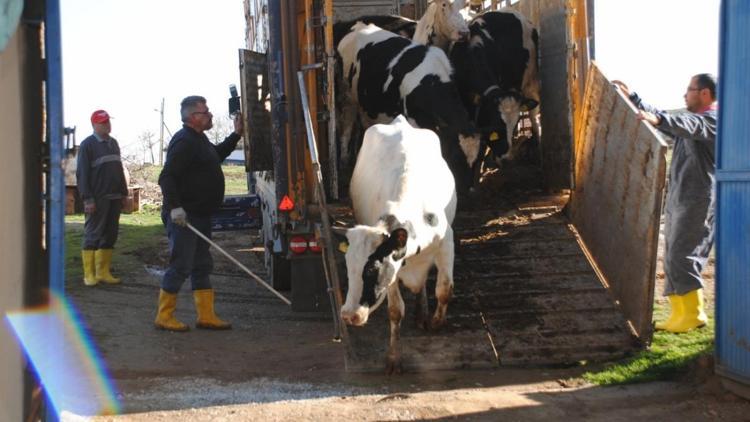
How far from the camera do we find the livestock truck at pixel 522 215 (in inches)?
245

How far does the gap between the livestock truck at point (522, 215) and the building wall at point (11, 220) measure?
289cm

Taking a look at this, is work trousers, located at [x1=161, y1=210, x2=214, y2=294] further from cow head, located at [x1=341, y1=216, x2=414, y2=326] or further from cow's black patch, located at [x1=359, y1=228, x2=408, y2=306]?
cow's black patch, located at [x1=359, y1=228, x2=408, y2=306]

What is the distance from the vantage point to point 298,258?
7527 mm

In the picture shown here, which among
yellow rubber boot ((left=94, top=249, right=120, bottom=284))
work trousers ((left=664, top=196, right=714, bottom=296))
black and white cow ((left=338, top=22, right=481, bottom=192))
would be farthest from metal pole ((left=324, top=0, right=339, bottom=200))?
yellow rubber boot ((left=94, top=249, right=120, bottom=284))

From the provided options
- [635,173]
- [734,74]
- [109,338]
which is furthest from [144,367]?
[734,74]

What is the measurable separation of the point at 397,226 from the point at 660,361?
6.83ft

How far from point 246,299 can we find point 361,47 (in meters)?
3.28

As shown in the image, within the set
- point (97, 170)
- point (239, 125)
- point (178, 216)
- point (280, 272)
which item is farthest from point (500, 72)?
point (97, 170)

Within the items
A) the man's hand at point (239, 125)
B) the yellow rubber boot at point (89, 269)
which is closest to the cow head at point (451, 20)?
the man's hand at point (239, 125)

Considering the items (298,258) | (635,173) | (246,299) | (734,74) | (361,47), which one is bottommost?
(246,299)

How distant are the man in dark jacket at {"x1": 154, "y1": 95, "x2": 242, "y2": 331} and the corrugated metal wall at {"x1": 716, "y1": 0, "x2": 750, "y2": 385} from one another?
4401mm

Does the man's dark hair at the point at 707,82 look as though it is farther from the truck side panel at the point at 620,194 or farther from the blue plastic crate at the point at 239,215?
the blue plastic crate at the point at 239,215

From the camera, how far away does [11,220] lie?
349 cm

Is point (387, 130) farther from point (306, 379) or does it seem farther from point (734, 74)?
point (734, 74)
